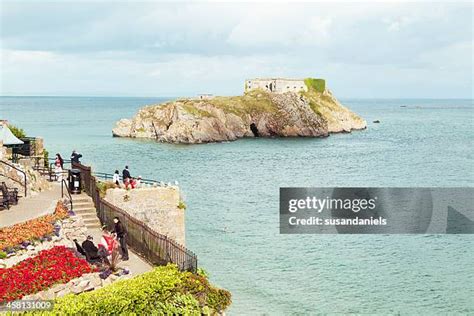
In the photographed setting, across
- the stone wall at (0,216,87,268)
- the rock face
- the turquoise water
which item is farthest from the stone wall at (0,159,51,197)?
the rock face

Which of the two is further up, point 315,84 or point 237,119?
point 315,84

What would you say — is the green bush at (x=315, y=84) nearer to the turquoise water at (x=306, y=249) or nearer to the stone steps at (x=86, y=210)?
the turquoise water at (x=306, y=249)

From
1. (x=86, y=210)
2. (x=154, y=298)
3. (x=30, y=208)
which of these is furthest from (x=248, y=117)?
(x=154, y=298)

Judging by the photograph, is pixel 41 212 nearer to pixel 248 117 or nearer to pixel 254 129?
pixel 254 129

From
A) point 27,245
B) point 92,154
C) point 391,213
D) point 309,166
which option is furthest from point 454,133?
point 27,245

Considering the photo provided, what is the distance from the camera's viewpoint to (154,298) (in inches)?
647

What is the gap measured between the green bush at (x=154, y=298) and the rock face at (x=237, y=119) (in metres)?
116

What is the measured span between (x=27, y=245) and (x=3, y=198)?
689 cm

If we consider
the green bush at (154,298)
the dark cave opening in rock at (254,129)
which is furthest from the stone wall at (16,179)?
the dark cave opening in rock at (254,129)

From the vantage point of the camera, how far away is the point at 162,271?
17.8 m

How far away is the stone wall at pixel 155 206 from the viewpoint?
97.5 feet

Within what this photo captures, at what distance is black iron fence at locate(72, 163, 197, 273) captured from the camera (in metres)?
19.5

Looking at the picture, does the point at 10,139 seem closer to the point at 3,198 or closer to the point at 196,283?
the point at 3,198

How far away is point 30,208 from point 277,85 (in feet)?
536
